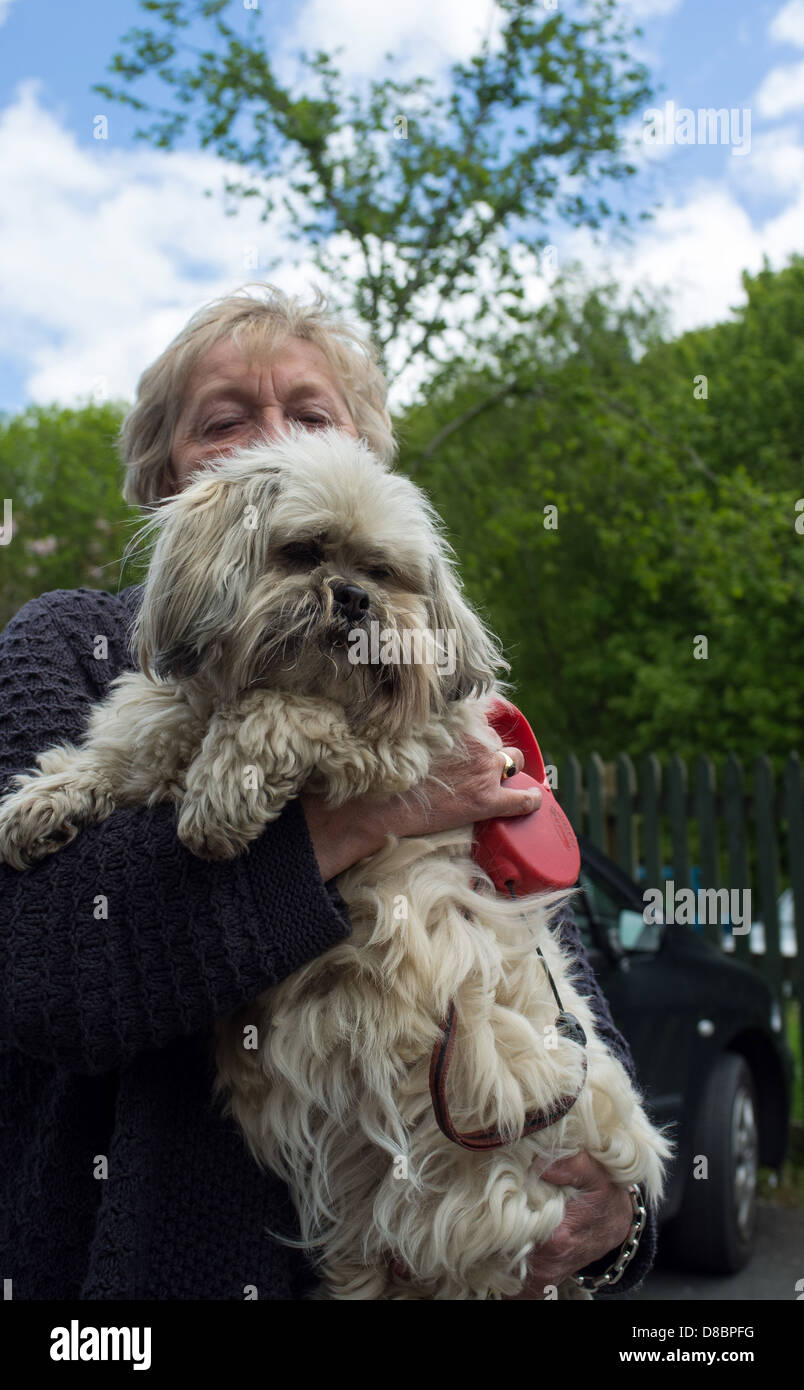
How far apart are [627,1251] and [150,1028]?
1084 mm

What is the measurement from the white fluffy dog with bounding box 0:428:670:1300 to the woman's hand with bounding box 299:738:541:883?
35 millimetres

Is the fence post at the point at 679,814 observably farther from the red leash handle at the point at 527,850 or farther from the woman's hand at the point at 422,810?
the woman's hand at the point at 422,810

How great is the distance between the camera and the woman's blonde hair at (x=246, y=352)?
251cm

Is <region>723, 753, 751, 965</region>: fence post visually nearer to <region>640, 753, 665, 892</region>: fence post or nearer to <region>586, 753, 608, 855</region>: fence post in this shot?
<region>640, 753, 665, 892</region>: fence post

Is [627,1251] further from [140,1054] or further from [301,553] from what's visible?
[301,553]

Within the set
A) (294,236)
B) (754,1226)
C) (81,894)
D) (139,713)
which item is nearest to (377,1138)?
(81,894)

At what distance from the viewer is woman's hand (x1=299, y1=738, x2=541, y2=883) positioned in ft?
6.30

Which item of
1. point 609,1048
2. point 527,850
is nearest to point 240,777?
point 527,850

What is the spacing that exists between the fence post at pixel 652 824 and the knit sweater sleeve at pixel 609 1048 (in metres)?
6.14

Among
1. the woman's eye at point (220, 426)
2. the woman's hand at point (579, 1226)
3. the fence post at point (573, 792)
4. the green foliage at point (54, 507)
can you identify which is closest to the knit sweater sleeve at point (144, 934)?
the woman's hand at point (579, 1226)

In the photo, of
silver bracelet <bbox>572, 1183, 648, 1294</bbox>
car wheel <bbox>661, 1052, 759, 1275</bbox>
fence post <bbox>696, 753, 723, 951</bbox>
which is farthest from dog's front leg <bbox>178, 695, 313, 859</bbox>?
fence post <bbox>696, 753, 723, 951</bbox>

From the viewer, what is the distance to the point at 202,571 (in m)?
2.06

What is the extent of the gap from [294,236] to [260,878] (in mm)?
7777

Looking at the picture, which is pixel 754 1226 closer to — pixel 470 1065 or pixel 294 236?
pixel 470 1065
